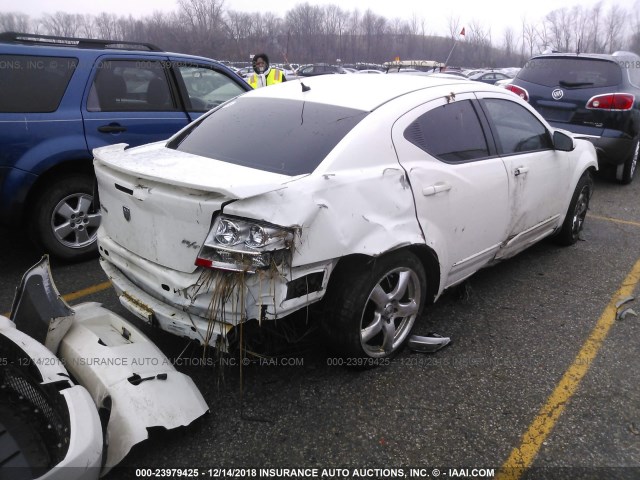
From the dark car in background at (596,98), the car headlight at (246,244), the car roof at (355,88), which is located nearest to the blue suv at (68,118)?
the car roof at (355,88)

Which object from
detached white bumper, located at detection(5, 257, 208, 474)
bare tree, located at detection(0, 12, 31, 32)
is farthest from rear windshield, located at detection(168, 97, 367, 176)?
bare tree, located at detection(0, 12, 31, 32)

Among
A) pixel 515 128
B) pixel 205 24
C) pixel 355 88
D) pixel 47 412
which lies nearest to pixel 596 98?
pixel 515 128

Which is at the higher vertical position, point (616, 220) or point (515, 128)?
point (515, 128)

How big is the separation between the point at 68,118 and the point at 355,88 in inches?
95.5

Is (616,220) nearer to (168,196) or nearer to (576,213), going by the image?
(576,213)

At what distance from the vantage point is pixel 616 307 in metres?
3.69

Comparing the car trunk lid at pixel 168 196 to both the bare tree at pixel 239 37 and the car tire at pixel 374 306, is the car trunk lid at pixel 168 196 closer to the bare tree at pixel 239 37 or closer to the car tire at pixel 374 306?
the car tire at pixel 374 306

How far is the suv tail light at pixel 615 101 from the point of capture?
6.45m

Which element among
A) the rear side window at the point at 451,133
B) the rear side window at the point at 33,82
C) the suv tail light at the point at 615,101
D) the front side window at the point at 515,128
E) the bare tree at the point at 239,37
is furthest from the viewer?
the bare tree at the point at 239,37

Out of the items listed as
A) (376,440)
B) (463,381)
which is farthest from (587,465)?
(376,440)

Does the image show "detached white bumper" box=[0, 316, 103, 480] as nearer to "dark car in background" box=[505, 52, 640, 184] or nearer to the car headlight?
the car headlight

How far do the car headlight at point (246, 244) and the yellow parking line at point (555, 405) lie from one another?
1.39 m

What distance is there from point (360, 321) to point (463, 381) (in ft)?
2.38

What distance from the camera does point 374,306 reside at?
278cm
